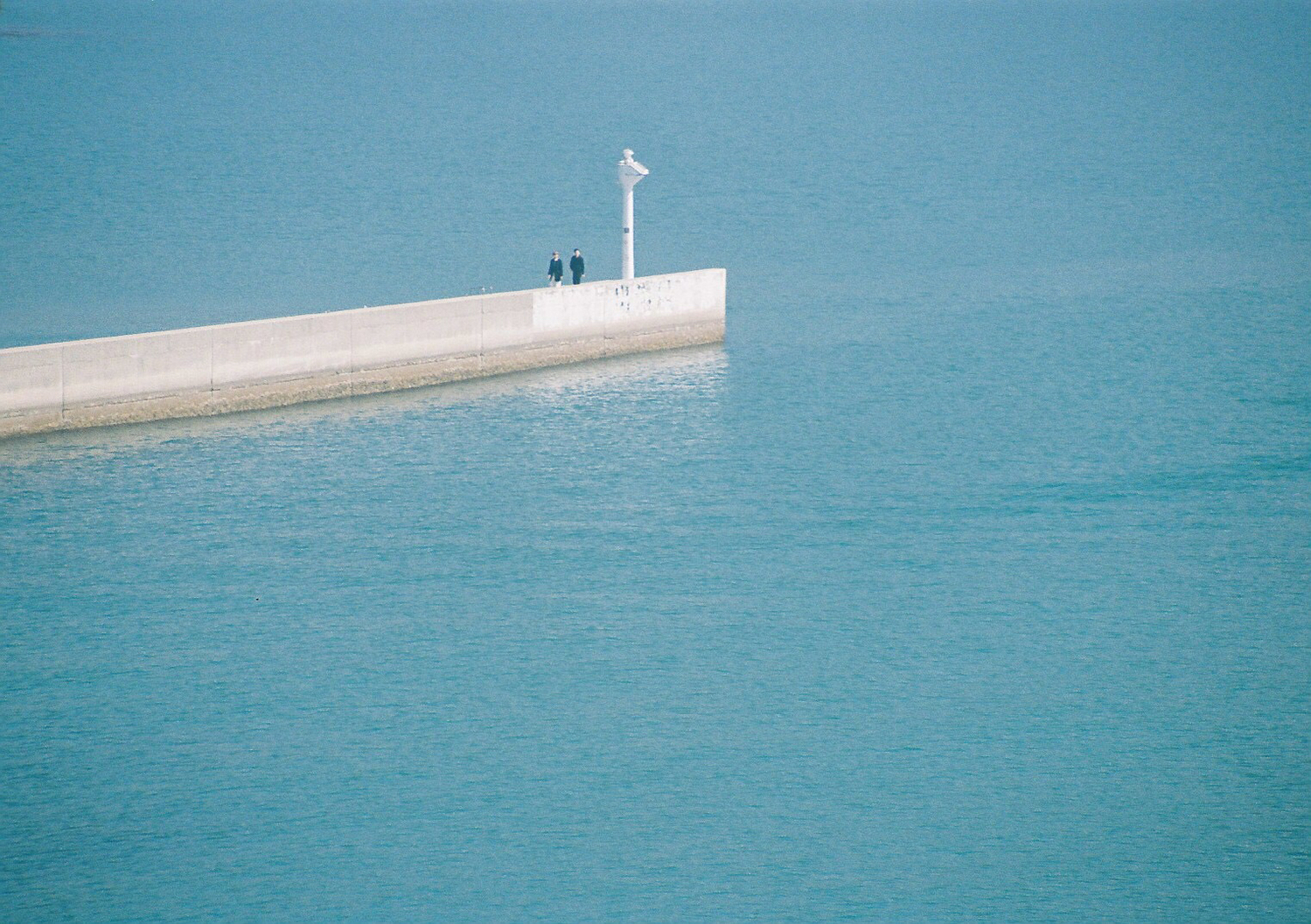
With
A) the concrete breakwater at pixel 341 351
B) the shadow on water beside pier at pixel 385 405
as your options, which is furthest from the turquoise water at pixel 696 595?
the concrete breakwater at pixel 341 351

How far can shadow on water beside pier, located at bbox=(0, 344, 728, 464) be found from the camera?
95.8ft

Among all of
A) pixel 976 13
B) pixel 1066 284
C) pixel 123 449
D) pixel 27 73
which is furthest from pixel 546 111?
pixel 976 13

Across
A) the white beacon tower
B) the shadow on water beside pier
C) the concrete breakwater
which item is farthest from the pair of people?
the shadow on water beside pier

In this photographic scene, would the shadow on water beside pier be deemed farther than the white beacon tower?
No

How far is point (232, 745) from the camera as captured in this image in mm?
20094

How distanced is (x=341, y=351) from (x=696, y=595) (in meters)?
10.7

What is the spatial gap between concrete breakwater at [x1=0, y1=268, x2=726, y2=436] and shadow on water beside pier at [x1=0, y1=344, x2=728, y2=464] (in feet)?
0.60

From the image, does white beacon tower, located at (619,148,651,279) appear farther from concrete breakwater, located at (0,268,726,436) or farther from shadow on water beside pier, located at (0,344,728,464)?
shadow on water beside pier, located at (0,344,728,464)

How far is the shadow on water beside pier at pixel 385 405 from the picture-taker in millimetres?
29188

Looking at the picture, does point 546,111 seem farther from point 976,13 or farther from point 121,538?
point 976,13

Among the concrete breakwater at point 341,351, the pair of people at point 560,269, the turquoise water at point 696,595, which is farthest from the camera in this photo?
the pair of people at point 560,269

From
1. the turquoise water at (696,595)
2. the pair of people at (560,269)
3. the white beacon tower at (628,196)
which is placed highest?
the white beacon tower at (628,196)

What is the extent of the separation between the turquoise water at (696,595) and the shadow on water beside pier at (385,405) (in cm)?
12

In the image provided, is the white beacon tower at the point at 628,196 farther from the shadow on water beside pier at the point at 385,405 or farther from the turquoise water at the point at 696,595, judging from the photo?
the turquoise water at the point at 696,595
